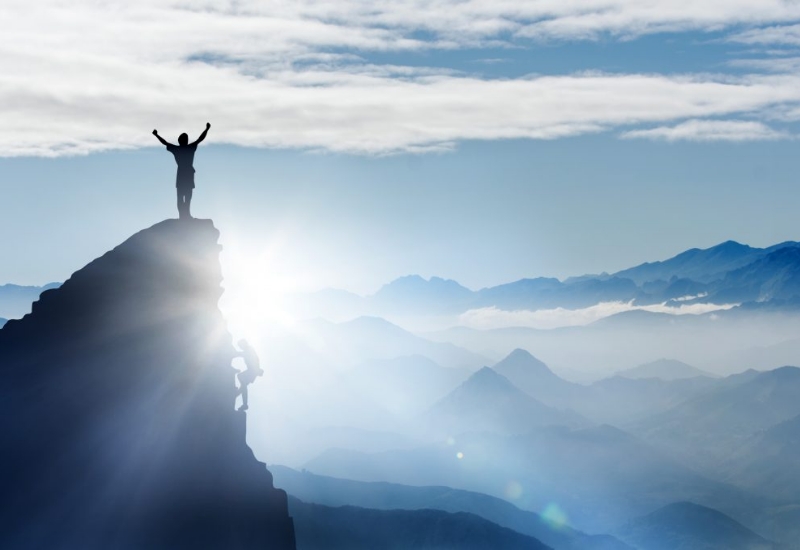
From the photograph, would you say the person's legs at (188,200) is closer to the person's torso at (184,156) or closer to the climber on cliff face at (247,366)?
the person's torso at (184,156)

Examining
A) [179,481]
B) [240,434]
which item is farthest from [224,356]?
[179,481]

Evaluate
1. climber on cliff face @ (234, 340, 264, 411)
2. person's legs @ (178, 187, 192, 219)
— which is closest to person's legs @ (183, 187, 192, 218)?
person's legs @ (178, 187, 192, 219)

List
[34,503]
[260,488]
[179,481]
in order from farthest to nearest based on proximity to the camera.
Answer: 1. [260,488]
2. [179,481]
3. [34,503]

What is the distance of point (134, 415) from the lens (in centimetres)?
6750

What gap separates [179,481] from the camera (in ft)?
224

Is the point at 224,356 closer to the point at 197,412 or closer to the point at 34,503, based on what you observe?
the point at 197,412

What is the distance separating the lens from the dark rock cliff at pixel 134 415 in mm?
63750

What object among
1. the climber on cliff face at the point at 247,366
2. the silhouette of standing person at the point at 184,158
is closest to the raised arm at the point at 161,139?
the silhouette of standing person at the point at 184,158

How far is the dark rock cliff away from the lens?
63750 millimetres

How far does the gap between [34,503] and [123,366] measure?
10114 mm

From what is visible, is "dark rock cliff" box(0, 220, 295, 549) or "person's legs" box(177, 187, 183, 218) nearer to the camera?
"dark rock cliff" box(0, 220, 295, 549)

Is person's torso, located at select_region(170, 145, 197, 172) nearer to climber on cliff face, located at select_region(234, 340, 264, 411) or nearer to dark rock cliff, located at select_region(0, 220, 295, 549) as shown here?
dark rock cliff, located at select_region(0, 220, 295, 549)

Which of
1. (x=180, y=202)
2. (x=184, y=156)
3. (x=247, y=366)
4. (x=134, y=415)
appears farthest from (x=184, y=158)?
(x=134, y=415)

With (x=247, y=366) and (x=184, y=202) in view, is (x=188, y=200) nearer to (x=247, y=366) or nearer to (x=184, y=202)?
(x=184, y=202)
